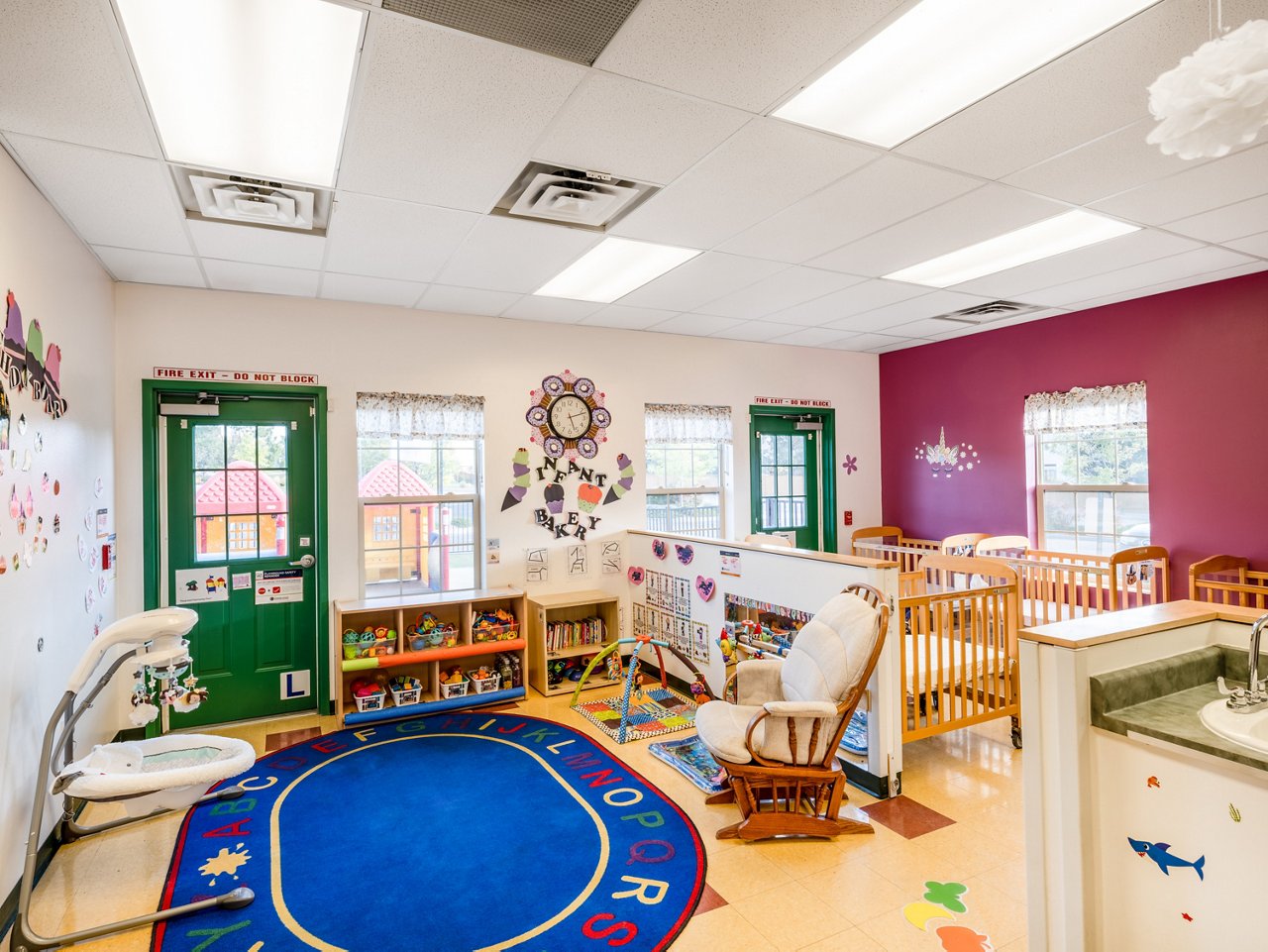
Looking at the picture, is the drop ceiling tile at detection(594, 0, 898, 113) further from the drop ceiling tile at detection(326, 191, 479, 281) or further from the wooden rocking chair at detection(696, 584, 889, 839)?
the wooden rocking chair at detection(696, 584, 889, 839)

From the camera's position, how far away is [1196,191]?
2.90 meters

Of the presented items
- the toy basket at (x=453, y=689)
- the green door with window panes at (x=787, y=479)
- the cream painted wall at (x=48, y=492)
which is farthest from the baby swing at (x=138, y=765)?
the green door with window panes at (x=787, y=479)

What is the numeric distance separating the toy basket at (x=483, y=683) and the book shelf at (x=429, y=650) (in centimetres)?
3

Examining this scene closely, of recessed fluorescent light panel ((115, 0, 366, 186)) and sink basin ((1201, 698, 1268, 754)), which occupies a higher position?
recessed fluorescent light panel ((115, 0, 366, 186))

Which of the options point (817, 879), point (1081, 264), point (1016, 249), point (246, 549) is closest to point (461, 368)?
point (246, 549)

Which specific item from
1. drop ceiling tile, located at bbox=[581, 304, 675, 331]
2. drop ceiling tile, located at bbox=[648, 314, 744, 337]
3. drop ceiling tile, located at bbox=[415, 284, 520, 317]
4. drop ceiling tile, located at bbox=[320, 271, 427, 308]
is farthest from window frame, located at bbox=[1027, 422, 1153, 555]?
drop ceiling tile, located at bbox=[320, 271, 427, 308]

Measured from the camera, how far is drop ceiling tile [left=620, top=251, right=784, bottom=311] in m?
3.83

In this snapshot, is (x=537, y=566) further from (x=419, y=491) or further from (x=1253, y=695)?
(x=1253, y=695)

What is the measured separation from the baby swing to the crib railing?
114 inches

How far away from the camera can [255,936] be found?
2.29 meters

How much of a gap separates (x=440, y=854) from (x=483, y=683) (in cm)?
183

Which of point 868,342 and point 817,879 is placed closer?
point 817,879

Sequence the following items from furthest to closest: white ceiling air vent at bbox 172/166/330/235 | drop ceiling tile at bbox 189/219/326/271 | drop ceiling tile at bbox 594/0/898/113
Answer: drop ceiling tile at bbox 189/219/326/271, white ceiling air vent at bbox 172/166/330/235, drop ceiling tile at bbox 594/0/898/113

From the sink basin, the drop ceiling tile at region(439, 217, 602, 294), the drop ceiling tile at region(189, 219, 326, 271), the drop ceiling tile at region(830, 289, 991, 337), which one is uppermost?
the drop ceiling tile at region(189, 219, 326, 271)
